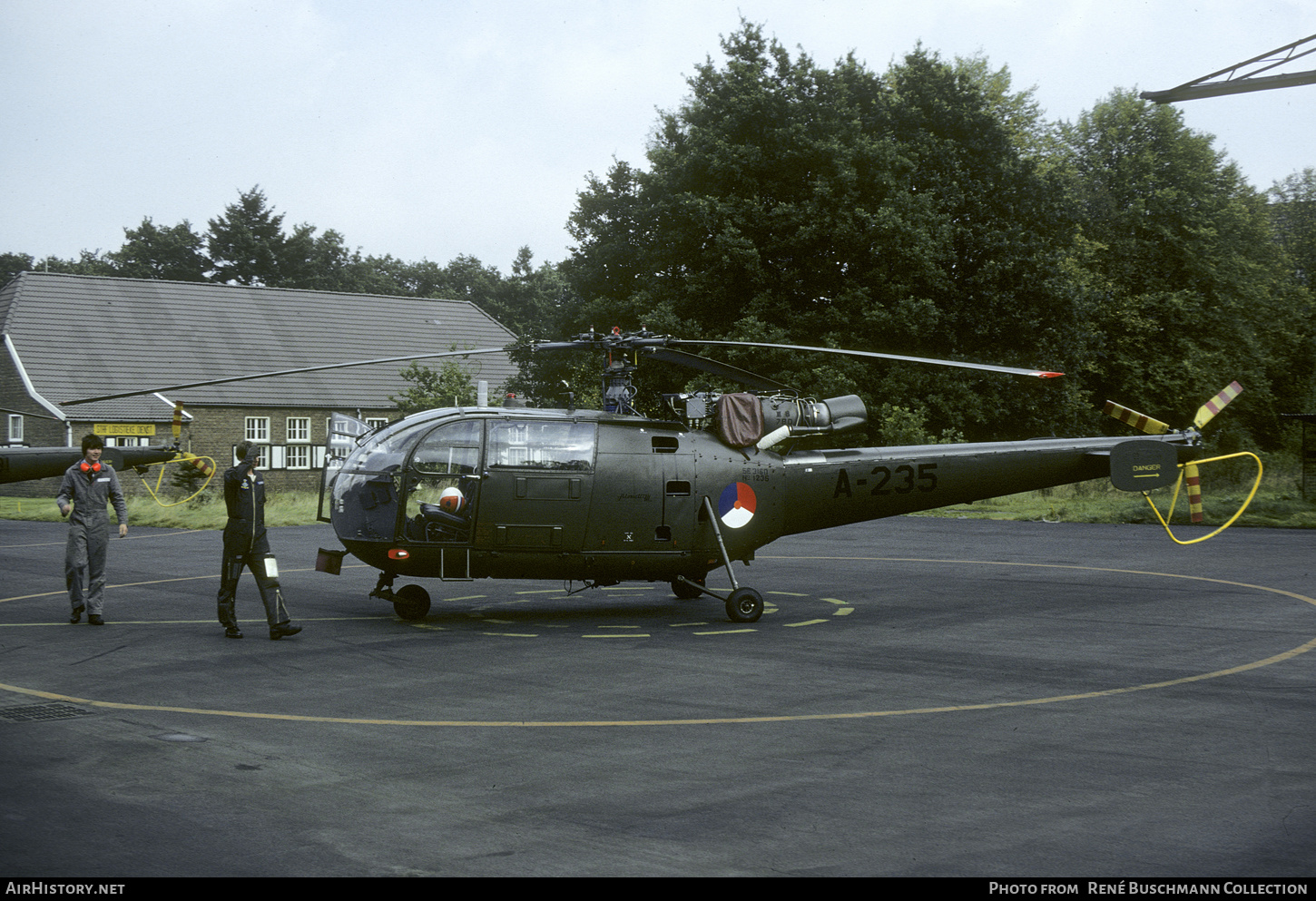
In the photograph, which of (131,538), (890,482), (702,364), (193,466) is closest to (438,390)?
(193,466)

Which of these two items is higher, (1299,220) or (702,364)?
(1299,220)

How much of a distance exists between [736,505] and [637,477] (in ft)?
4.67

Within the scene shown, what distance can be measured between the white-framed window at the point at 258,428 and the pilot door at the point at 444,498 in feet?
119

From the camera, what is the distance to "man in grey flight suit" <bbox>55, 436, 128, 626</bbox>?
1369 centimetres

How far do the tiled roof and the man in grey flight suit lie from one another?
89.7 ft

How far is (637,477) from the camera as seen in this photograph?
14.0 meters

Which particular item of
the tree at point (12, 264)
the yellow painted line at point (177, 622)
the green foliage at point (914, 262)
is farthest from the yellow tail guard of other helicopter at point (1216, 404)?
the tree at point (12, 264)

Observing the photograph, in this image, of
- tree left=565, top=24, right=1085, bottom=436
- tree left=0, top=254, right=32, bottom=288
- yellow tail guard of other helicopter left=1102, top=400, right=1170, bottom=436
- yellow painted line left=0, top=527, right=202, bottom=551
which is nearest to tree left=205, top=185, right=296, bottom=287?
tree left=0, top=254, right=32, bottom=288

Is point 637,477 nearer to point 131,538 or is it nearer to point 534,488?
point 534,488

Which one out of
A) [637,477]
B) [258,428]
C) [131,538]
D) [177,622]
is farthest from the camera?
[258,428]

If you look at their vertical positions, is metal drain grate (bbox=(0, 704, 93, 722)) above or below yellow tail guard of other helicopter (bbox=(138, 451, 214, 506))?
below

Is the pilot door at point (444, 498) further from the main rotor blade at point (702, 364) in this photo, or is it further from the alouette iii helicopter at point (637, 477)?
the main rotor blade at point (702, 364)

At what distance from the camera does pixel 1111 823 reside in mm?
6016

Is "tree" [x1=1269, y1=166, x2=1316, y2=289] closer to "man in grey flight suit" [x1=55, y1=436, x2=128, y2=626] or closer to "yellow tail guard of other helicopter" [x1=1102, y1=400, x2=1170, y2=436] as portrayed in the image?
"yellow tail guard of other helicopter" [x1=1102, y1=400, x2=1170, y2=436]
